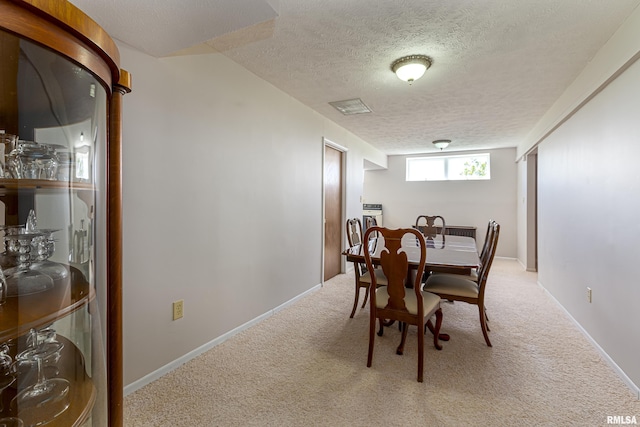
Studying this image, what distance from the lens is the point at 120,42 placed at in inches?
64.5

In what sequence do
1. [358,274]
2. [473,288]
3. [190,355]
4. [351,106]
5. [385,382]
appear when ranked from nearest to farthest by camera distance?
1. [385,382]
2. [190,355]
3. [473,288]
4. [358,274]
5. [351,106]

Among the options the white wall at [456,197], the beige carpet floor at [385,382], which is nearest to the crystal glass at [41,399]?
the beige carpet floor at [385,382]

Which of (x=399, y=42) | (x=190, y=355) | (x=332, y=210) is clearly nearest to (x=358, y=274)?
(x=190, y=355)

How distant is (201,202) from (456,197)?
5736 mm

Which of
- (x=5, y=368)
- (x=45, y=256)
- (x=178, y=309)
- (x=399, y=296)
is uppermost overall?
(x=45, y=256)

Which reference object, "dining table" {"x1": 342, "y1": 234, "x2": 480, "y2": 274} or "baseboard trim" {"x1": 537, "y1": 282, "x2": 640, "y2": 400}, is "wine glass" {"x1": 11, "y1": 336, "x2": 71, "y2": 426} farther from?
"baseboard trim" {"x1": 537, "y1": 282, "x2": 640, "y2": 400}

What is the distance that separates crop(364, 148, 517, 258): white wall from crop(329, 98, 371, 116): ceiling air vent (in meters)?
3.55

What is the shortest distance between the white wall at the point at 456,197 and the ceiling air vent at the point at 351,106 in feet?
11.6

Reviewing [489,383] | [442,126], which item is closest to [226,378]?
[489,383]

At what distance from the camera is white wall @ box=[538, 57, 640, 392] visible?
1842 millimetres

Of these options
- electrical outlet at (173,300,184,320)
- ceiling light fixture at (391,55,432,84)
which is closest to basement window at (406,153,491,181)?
ceiling light fixture at (391,55,432,84)

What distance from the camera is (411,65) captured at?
2285mm

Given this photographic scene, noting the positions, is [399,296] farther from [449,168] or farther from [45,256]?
[449,168]

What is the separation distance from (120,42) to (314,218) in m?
2.58
